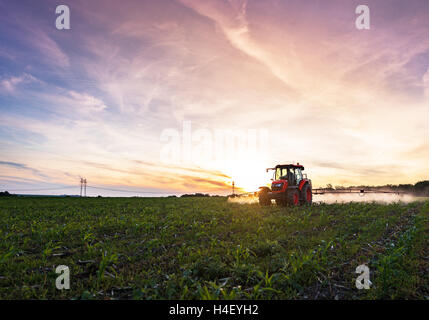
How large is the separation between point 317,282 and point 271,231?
180 inches

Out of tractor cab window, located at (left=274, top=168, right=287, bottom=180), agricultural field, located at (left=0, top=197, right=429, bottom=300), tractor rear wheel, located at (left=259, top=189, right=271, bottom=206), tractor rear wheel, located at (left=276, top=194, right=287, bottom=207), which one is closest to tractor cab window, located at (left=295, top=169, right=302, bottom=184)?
tractor cab window, located at (left=274, top=168, right=287, bottom=180)

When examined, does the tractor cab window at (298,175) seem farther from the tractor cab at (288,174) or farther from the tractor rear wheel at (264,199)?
the tractor rear wheel at (264,199)

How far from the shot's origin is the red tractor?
18.3 m

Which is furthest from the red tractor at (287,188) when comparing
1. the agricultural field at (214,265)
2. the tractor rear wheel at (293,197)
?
the agricultural field at (214,265)

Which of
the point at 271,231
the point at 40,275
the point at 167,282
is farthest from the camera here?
the point at 271,231

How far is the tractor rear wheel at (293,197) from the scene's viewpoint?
18175mm

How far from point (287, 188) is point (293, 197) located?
0.86 m

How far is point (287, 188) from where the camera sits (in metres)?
18.5

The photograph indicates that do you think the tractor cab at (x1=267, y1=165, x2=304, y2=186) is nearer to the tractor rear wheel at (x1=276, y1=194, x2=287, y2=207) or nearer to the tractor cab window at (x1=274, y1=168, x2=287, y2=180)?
the tractor cab window at (x1=274, y1=168, x2=287, y2=180)

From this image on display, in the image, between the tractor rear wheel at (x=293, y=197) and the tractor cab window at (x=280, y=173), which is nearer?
the tractor rear wheel at (x=293, y=197)
